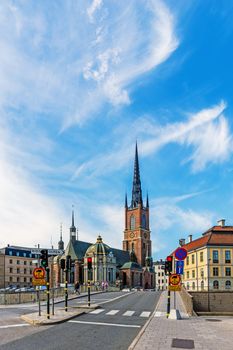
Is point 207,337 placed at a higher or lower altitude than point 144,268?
higher

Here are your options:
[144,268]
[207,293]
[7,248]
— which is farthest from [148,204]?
[207,293]

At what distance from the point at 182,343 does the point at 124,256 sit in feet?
386

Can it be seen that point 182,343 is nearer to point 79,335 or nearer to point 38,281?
point 79,335

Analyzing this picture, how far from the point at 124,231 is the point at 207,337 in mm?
121954

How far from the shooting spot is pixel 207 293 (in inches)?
1150

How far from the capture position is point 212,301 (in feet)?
98.1

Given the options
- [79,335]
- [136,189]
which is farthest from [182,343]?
[136,189]

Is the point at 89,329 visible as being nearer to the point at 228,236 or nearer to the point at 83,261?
the point at 228,236

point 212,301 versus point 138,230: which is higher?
point 138,230

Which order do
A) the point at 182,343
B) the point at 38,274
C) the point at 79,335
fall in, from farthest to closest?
1. the point at 38,274
2. the point at 79,335
3. the point at 182,343

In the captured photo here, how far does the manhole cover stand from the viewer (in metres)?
11.4

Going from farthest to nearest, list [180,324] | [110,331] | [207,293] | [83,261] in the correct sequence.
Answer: [83,261] → [207,293] → [180,324] → [110,331]

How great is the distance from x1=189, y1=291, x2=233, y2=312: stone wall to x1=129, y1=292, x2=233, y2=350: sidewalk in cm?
1066

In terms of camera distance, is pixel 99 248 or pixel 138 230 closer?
pixel 99 248
